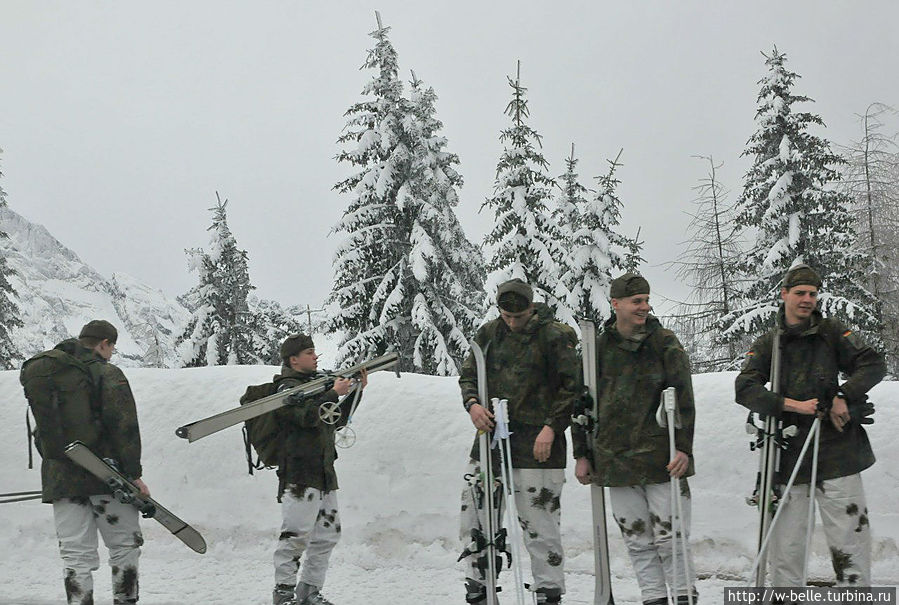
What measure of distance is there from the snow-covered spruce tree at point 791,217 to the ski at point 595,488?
17.6 m

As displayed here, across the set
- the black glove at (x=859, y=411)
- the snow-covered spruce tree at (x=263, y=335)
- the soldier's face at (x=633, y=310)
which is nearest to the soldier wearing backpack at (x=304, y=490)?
the soldier's face at (x=633, y=310)

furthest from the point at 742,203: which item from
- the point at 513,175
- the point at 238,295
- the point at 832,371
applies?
the point at 832,371

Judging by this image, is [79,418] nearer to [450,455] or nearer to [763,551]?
[450,455]

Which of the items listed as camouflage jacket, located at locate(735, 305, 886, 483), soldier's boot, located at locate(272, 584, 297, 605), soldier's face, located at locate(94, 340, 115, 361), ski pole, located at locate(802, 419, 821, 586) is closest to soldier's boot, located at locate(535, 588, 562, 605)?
ski pole, located at locate(802, 419, 821, 586)

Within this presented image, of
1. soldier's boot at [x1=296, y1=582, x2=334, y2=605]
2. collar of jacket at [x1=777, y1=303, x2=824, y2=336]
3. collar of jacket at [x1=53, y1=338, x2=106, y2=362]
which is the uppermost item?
collar of jacket at [x1=53, y1=338, x2=106, y2=362]

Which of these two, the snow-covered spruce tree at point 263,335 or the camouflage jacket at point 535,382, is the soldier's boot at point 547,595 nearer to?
the camouflage jacket at point 535,382

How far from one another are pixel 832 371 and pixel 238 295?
28288 millimetres

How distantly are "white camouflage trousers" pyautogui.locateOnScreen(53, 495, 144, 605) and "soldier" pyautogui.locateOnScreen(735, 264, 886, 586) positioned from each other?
4.31 metres

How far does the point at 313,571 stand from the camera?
20.7ft

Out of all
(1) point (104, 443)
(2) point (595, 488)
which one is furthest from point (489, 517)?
(1) point (104, 443)

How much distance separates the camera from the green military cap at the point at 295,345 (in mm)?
6551

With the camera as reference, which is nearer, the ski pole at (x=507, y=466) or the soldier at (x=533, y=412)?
the ski pole at (x=507, y=466)

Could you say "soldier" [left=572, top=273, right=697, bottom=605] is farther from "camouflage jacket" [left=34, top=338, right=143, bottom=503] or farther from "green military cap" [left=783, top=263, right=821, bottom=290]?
"camouflage jacket" [left=34, top=338, right=143, bottom=503]

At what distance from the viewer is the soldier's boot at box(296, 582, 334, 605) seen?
623cm
